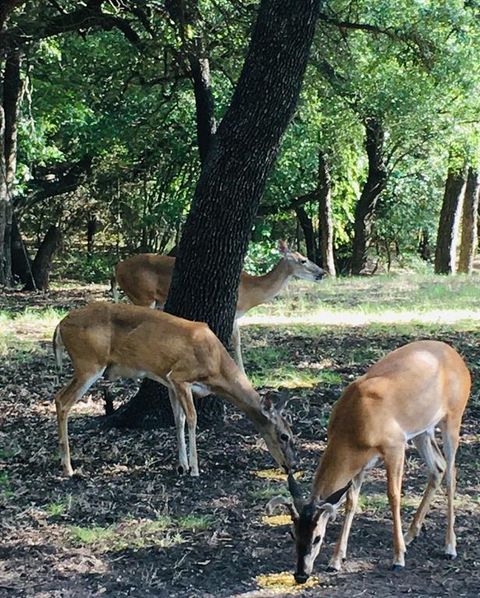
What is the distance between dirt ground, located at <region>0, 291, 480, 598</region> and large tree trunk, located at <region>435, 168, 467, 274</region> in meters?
13.9

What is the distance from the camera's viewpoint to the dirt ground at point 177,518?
468cm

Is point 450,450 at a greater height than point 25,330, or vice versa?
point 450,450

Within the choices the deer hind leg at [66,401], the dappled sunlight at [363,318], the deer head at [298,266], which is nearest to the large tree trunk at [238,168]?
the deer hind leg at [66,401]

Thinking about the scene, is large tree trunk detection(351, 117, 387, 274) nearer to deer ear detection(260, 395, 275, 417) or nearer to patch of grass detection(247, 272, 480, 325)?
patch of grass detection(247, 272, 480, 325)

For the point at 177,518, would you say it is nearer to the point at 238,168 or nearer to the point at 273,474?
the point at 273,474

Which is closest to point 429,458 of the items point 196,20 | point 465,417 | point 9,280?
point 465,417

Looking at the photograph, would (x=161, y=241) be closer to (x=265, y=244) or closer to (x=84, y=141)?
(x=265, y=244)

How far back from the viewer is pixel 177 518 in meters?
5.56

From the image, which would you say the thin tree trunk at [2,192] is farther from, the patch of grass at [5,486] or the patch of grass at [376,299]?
the patch of grass at [5,486]

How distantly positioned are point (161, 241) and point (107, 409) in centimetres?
1586

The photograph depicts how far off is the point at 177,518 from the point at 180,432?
3.62ft

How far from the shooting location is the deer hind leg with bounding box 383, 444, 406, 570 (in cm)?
482

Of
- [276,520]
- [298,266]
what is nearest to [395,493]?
[276,520]

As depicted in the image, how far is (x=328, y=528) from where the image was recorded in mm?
5477
